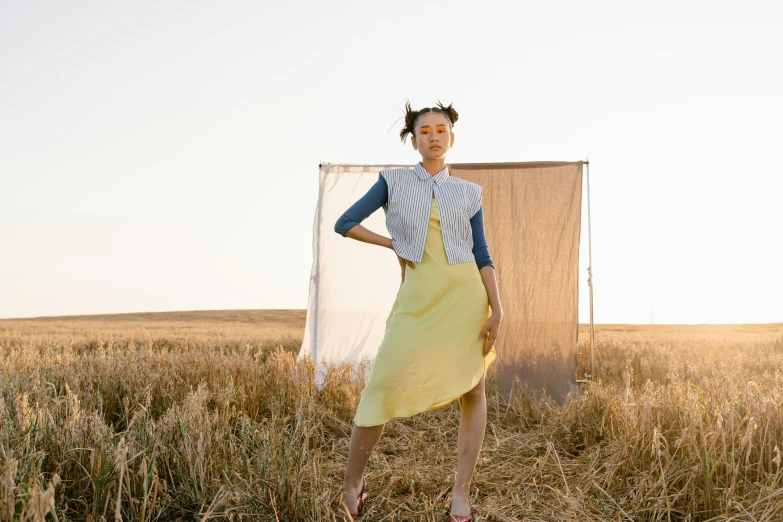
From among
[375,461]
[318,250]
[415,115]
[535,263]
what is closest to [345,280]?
[318,250]

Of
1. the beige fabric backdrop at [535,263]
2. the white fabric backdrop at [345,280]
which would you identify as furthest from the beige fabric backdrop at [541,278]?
the white fabric backdrop at [345,280]

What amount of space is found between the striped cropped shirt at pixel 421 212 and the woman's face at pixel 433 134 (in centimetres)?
8

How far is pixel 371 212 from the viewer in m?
2.68

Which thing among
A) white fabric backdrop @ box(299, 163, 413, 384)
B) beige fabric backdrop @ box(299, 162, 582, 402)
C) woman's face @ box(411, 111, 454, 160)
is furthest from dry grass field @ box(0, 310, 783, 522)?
white fabric backdrop @ box(299, 163, 413, 384)

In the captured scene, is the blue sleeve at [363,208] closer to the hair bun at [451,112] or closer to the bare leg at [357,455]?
the hair bun at [451,112]

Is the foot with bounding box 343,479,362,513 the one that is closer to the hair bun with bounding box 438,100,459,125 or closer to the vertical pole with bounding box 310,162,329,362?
the hair bun with bounding box 438,100,459,125

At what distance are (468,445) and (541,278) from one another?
3.67 m

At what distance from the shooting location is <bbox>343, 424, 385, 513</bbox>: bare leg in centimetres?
262

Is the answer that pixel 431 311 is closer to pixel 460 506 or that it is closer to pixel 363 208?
pixel 363 208

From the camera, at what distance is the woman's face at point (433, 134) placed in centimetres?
272

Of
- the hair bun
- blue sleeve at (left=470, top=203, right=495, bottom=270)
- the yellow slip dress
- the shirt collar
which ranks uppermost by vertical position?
the hair bun

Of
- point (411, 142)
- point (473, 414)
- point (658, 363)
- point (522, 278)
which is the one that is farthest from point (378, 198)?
point (658, 363)

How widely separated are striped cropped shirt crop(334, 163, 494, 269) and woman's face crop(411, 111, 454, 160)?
80 millimetres

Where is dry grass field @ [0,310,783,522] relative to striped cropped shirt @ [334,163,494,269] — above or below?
below
